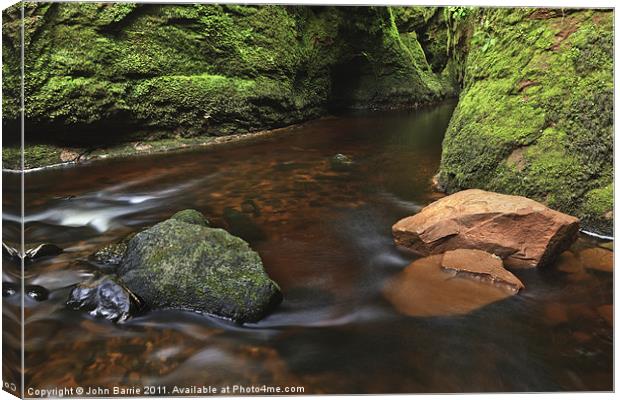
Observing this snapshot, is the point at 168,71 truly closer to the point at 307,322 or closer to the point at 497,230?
the point at 497,230

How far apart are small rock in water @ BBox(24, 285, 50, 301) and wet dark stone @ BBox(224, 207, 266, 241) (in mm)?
1416

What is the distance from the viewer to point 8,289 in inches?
84.7

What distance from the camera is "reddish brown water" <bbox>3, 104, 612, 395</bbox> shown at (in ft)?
7.43

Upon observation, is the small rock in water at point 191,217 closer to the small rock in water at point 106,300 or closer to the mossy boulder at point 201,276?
the mossy boulder at point 201,276

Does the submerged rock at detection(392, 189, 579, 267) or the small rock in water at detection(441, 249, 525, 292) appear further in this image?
the submerged rock at detection(392, 189, 579, 267)

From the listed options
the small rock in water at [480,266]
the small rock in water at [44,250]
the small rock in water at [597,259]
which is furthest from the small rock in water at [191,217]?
the small rock in water at [597,259]

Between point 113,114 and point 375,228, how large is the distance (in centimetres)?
529

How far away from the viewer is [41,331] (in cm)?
250

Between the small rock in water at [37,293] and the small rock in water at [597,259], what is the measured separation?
3475 mm

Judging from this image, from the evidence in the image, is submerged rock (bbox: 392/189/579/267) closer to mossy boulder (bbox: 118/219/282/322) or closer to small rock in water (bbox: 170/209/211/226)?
mossy boulder (bbox: 118/219/282/322)

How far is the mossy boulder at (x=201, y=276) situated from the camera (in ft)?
9.18

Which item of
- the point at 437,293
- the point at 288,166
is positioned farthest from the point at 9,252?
the point at 288,166

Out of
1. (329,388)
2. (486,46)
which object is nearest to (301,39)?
(486,46)

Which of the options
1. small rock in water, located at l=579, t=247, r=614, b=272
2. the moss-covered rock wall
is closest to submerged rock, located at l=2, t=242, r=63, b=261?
the moss-covered rock wall
